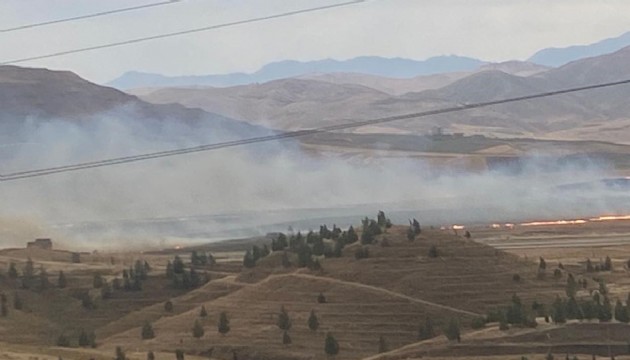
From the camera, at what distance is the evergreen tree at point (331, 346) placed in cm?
3866

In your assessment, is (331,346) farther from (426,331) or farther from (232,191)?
(232,191)

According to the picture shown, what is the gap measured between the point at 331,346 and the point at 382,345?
5.62 feet

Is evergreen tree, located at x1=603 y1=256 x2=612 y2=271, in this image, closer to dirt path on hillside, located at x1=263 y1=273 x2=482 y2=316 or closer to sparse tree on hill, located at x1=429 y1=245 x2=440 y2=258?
sparse tree on hill, located at x1=429 y1=245 x2=440 y2=258

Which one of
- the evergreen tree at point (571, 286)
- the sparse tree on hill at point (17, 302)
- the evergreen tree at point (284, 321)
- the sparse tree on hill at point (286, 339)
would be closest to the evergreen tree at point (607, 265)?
the evergreen tree at point (571, 286)

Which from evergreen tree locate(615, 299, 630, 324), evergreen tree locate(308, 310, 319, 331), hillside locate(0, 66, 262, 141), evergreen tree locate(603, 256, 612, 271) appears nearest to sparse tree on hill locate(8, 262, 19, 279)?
evergreen tree locate(308, 310, 319, 331)

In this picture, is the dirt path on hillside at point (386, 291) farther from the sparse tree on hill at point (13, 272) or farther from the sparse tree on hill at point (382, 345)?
the sparse tree on hill at point (13, 272)

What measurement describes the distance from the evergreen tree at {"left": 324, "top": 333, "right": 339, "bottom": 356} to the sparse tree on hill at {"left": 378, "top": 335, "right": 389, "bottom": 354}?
1377mm

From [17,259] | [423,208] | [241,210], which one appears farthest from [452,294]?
[241,210]

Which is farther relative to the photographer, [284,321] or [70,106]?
[70,106]

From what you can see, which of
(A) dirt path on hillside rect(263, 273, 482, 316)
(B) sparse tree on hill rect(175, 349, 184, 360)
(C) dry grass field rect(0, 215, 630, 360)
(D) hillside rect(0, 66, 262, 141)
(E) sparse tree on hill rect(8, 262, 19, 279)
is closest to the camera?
(C) dry grass field rect(0, 215, 630, 360)

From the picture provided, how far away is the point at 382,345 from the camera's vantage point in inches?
1550

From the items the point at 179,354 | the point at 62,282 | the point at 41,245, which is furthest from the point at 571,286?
the point at 41,245

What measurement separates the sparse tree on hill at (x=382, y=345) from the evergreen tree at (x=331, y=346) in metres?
1.38

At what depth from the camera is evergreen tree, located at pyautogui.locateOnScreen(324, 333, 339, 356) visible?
127 feet
